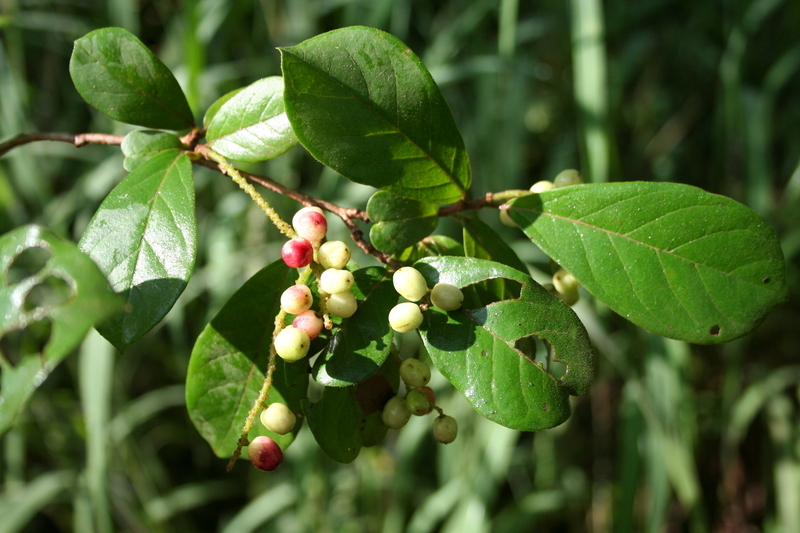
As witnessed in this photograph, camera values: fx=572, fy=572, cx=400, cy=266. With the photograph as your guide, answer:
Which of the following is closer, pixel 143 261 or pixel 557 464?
pixel 143 261

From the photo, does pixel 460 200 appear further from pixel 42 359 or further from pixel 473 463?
pixel 473 463

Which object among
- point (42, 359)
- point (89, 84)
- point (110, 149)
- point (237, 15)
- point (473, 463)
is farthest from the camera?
point (237, 15)

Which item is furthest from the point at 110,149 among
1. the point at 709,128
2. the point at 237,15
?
the point at 709,128

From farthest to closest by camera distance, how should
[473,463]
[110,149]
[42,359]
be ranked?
[110,149] < [473,463] < [42,359]

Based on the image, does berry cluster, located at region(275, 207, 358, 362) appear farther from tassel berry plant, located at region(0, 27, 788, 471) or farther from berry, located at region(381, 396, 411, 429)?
berry, located at region(381, 396, 411, 429)

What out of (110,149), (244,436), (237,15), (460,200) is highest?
(460,200)

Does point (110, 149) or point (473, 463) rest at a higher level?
point (110, 149)

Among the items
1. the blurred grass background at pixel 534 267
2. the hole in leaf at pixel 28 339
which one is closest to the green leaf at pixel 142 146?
the blurred grass background at pixel 534 267

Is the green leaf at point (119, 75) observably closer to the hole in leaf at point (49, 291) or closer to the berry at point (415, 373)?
the berry at point (415, 373)
